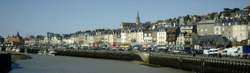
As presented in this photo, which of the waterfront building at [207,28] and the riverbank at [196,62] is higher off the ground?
the waterfront building at [207,28]

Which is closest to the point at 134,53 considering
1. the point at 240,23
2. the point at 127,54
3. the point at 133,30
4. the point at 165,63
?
the point at 127,54

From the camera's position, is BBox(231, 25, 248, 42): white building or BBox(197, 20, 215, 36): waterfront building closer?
BBox(231, 25, 248, 42): white building

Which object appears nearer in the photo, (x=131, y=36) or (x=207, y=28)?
(x=207, y=28)

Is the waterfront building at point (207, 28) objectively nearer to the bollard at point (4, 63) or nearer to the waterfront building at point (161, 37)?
the waterfront building at point (161, 37)

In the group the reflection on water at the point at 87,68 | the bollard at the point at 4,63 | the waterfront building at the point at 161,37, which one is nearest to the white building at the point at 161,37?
the waterfront building at the point at 161,37

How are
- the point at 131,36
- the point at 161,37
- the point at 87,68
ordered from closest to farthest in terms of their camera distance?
the point at 87,68 < the point at 161,37 < the point at 131,36

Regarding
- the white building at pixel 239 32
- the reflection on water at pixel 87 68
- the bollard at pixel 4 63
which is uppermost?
A: the white building at pixel 239 32

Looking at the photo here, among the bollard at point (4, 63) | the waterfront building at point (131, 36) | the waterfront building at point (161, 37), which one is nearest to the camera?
the bollard at point (4, 63)

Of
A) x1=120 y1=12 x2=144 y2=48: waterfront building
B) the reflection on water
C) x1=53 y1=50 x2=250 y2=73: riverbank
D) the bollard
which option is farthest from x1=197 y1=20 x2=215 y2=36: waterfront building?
the bollard

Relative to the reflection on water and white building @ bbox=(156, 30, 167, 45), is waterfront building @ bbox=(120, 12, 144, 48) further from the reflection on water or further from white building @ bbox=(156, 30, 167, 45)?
the reflection on water

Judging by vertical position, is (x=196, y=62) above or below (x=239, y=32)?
below

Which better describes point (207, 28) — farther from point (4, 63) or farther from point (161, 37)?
point (4, 63)

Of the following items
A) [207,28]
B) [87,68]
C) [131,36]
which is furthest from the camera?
[131,36]

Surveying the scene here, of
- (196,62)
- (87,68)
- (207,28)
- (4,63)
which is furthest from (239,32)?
(4,63)
